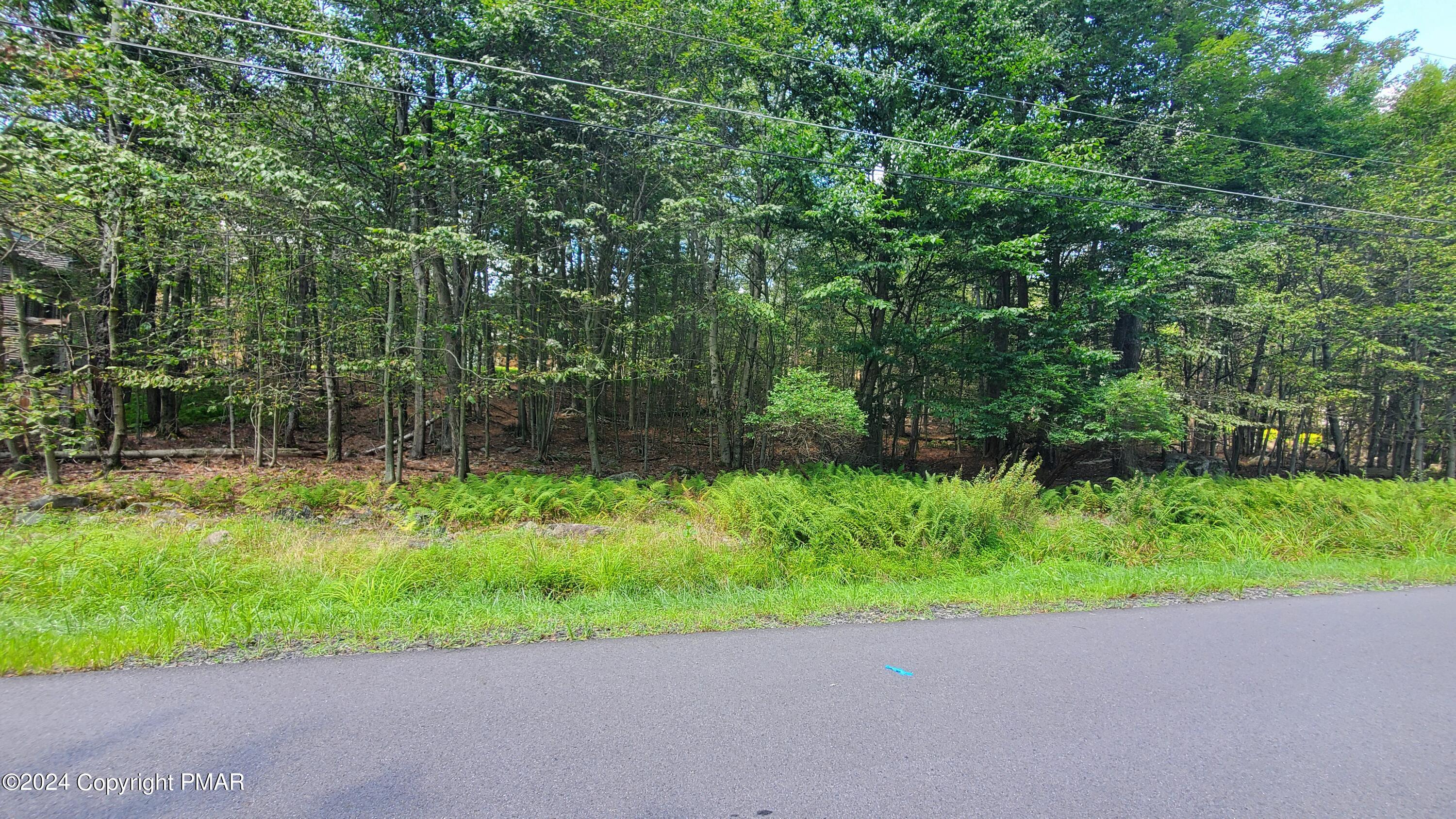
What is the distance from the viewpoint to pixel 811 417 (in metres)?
11.7

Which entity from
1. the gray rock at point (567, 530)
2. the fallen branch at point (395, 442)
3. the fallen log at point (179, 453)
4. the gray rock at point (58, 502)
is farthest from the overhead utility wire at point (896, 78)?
the fallen log at point (179, 453)

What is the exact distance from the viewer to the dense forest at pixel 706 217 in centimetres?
898

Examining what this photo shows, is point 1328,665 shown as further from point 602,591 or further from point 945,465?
point 945,465

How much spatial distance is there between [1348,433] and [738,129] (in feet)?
86.1

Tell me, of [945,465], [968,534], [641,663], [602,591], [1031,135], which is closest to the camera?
[641,663]

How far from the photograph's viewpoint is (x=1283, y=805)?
2289mm

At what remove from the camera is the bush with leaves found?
11477mm

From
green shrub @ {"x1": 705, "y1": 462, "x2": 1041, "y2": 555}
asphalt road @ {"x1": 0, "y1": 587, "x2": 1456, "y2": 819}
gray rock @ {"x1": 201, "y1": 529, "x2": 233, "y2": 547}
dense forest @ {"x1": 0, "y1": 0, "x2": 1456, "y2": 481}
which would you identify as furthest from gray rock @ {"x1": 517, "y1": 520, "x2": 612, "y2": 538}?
asphalt road @ {"x1": 0, "y1": 587, "x2": 1456, "y2": 819}

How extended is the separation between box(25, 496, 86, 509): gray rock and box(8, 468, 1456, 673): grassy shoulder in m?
0.33

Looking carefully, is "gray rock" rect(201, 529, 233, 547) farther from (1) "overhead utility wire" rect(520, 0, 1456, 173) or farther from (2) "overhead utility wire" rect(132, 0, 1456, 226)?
(1) "overhead utility wire" rect(520, 0, 1456, 173)

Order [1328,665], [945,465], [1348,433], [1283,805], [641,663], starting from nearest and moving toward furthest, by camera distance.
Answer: [1283,805]
[641,663]
[1328,665]
[945,465]
[1348,433]

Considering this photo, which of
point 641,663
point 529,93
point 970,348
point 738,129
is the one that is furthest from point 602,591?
point 970,348

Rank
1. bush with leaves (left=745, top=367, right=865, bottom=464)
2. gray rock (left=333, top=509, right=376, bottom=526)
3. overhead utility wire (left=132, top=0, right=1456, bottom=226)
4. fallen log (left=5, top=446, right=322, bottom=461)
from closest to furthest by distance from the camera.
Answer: overhead utility wire (left=132, top=0, right=1456, bottom=226), gray rock (left=333, top=509, right=376, bottom=526), fallen log (left=5, top=446, right=322, bottom=461), bush with leaves (left=745, top=367, right=865, bottom=464)

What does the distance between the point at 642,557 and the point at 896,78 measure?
11925 millimetres
